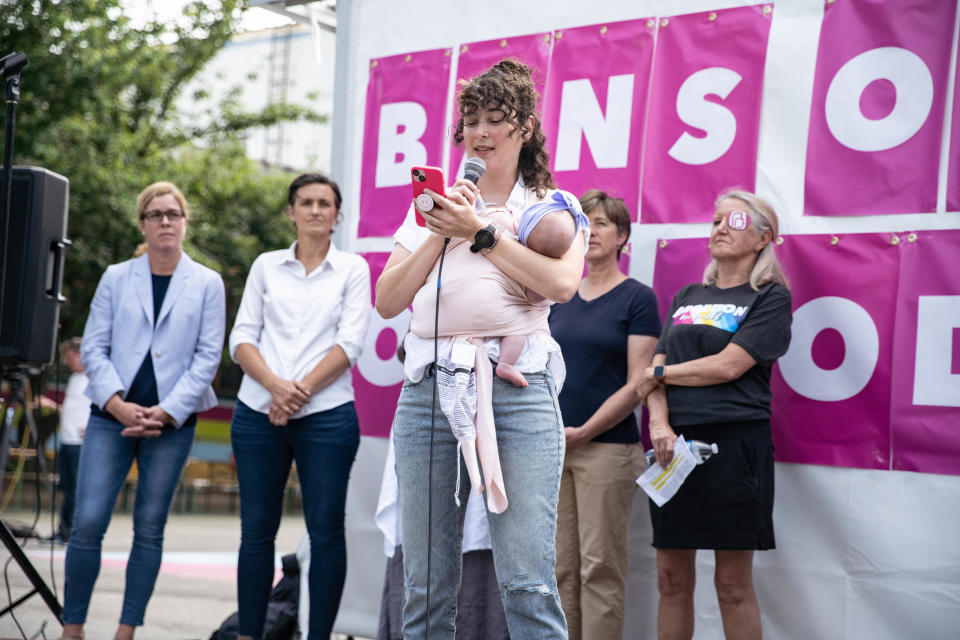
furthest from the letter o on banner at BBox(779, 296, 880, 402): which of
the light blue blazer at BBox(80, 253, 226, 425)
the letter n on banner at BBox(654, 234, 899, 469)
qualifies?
the light blue blazer at BBox(80, 253, 226, 425)

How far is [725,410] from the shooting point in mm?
3510

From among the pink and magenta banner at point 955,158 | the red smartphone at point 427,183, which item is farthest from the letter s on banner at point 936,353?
the red smartphone at point 427,183

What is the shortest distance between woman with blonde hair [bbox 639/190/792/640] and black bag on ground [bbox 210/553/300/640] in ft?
6.31

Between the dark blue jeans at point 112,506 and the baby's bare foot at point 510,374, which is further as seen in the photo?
the dark blue jeans at point 112,506

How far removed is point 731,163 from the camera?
405 centimetres

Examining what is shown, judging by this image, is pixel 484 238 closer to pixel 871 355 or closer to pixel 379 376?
pixel 871 355

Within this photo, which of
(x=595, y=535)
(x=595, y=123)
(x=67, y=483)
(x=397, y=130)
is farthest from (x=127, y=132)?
(x=595, y=535)

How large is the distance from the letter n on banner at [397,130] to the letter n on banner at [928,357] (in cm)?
225

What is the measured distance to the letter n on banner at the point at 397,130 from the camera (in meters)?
4.89

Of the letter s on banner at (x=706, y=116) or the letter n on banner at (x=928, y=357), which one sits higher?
→ the letter s on banner at (x=706, y=116)

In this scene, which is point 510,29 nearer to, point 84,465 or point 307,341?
point 307,341

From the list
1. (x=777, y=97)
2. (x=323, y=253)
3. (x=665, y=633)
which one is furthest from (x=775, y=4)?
(x=665, y=633)

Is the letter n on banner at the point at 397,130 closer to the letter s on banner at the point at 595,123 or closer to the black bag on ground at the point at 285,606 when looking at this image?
the letter s on banner at the point at 595,123

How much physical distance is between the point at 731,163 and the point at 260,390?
2114 mm
